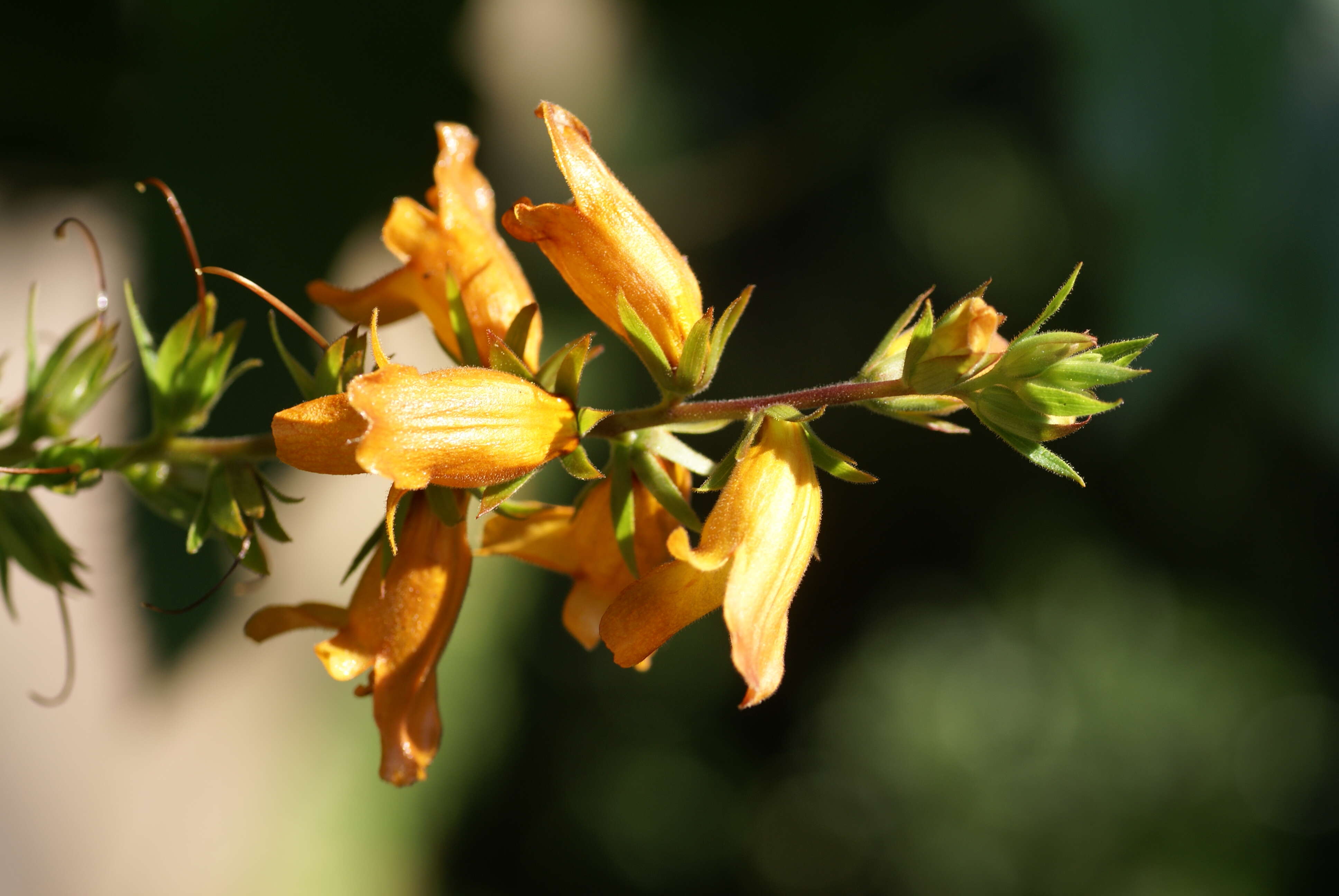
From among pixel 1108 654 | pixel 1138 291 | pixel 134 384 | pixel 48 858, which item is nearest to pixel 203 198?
pixel 134 384

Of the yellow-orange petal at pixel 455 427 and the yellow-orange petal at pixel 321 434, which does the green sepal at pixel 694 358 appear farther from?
the yellow-orange petal at pixel 321 434

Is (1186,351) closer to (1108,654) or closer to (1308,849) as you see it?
(1108,654)

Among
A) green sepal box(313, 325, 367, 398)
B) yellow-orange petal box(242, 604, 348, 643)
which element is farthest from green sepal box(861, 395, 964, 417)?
yellow-orange petal box(242, 604, 348, 643)

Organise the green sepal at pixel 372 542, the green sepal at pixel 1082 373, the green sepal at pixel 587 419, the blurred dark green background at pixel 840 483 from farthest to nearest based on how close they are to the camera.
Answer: the blurred dark green background at pixel 840 483
the green sepal at pixel 372 542
the green sepal at pixel 587 419
the green sepal at pixel 1082 373

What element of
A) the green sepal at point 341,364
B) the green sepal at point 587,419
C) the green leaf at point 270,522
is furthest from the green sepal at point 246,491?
the green sepal at point 587,419

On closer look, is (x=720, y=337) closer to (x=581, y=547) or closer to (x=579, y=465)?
(x=579, y=465)

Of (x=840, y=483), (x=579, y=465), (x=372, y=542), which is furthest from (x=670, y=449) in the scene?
(x=840, y=483)
